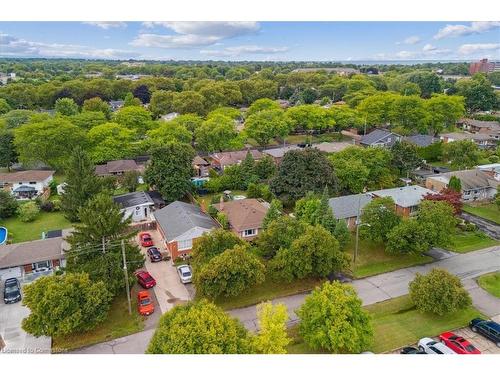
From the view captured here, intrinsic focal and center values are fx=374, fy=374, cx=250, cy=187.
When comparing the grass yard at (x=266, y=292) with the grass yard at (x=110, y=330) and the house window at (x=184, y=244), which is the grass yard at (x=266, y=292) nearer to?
the grass yard at (x=110, y=330)

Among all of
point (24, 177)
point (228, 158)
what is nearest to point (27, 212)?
point (24, 177)

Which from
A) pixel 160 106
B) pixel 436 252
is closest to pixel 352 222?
pixel 436 252

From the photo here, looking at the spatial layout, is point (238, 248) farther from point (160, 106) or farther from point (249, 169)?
point (160, 106)

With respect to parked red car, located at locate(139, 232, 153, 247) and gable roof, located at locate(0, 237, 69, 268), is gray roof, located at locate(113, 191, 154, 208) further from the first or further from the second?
gable roof, located at locate(0, 237, 69, 268)

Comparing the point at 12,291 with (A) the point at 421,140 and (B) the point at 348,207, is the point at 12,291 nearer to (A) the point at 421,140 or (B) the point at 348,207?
(B) the point at 348,207

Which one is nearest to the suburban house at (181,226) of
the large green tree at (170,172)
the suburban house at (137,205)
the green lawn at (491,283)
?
the suburban house at (137,205)

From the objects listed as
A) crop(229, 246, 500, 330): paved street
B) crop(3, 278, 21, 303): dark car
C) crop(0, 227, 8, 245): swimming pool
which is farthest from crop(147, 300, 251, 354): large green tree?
crop(0, 227, 8, 245): swimming pool
